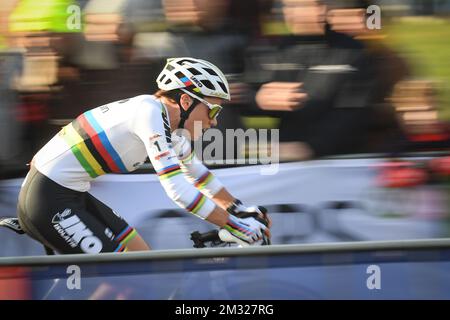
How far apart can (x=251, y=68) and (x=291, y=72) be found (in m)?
0.17

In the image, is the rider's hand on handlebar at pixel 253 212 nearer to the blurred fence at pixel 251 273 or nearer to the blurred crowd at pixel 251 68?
the blurred fence at pixel 251 273

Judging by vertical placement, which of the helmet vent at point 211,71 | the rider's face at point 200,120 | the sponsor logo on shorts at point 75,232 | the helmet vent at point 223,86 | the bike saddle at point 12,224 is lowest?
the sponsor logo on shorts at point 75,232

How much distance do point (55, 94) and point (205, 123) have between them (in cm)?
65

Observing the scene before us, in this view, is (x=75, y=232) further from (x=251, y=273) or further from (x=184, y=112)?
(x=251, y=273)

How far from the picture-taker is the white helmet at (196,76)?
3496 mm

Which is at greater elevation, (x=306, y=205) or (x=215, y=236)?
(x=306, y=205)

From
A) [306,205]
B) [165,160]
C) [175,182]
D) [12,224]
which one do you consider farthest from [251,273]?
[12,224]

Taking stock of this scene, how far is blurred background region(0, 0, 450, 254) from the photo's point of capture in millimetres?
3422

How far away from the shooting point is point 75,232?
3.67 metres

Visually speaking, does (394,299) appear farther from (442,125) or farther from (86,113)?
(86,113)

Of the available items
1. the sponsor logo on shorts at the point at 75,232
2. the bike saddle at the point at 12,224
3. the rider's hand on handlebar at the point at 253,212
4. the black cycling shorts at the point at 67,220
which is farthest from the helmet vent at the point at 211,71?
the bike saddle at the point at 12,224

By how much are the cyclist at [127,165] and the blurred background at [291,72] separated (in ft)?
0.25

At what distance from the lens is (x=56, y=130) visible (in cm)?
355
